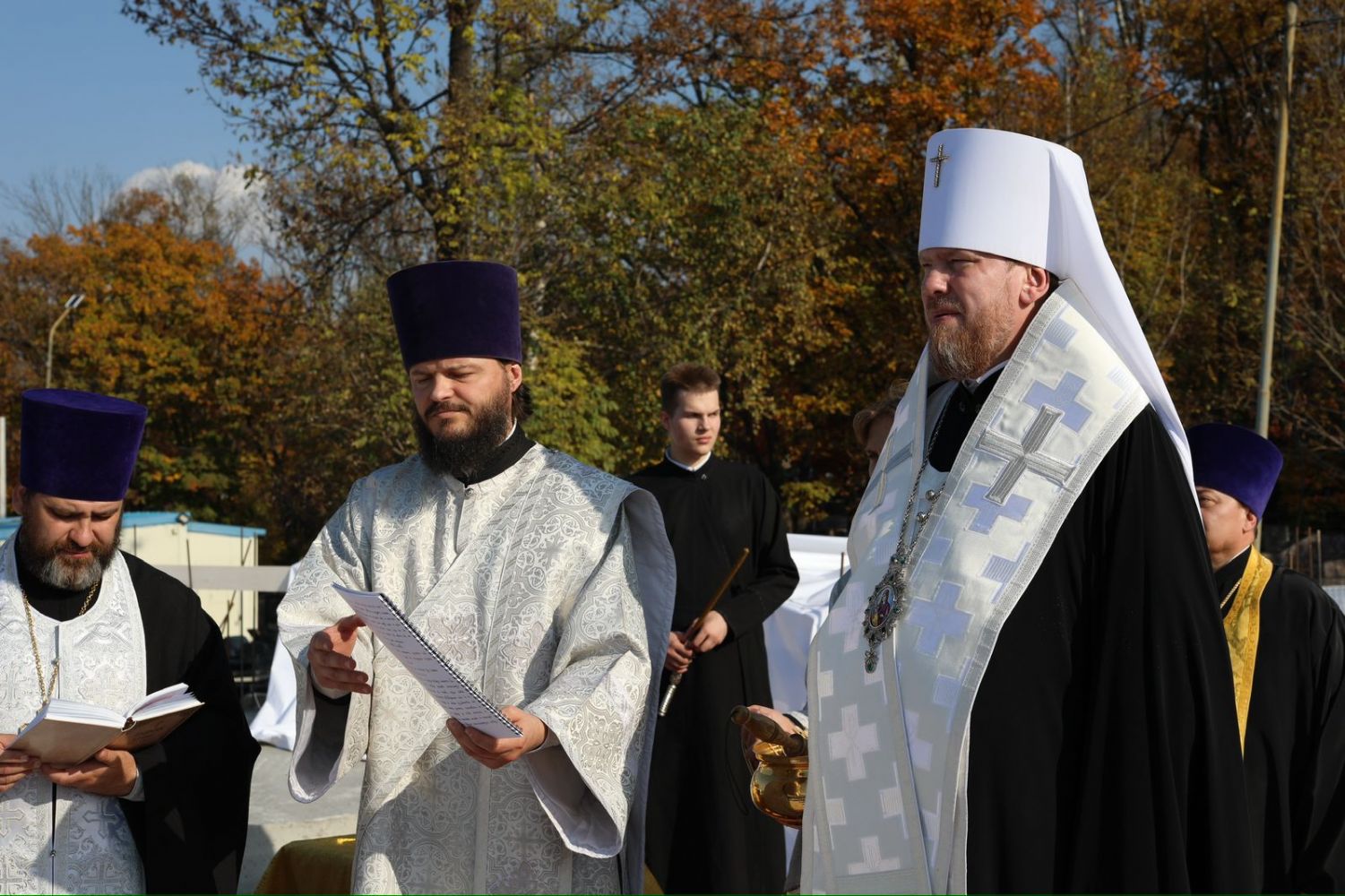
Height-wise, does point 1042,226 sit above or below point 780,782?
above

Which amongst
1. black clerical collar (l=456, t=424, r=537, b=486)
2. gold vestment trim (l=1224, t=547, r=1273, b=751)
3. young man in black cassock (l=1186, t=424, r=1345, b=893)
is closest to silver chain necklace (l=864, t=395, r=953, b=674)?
black clerical collar (l=456, t=424, r=537, b=486)

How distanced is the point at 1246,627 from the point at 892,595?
1877 millimetres

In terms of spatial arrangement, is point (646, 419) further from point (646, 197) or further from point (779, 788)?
point (779, 788)

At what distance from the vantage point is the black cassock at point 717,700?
19.1ft

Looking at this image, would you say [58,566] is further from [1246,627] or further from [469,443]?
[1246,627]

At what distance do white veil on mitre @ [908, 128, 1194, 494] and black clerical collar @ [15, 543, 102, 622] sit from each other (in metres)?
2.31

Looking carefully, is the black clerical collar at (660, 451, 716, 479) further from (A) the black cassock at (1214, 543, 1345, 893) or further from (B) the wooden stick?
(A) the black cassock at (1214, 543, 1345, 893)

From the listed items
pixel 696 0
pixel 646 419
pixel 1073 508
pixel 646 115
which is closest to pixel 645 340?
pixel 646 419

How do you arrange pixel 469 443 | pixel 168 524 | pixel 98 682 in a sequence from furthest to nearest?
pixel 168 524 < pixel 98 682 < pixel 469 443

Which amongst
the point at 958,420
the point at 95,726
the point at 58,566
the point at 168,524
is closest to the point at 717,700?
the point at 58,566

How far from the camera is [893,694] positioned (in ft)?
9.14

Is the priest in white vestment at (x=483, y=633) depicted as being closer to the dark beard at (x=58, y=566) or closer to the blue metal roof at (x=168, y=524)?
the dark beard at (x=58, y=566)

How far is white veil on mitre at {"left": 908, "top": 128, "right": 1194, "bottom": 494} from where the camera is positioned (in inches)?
113

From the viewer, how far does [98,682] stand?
3.76m
